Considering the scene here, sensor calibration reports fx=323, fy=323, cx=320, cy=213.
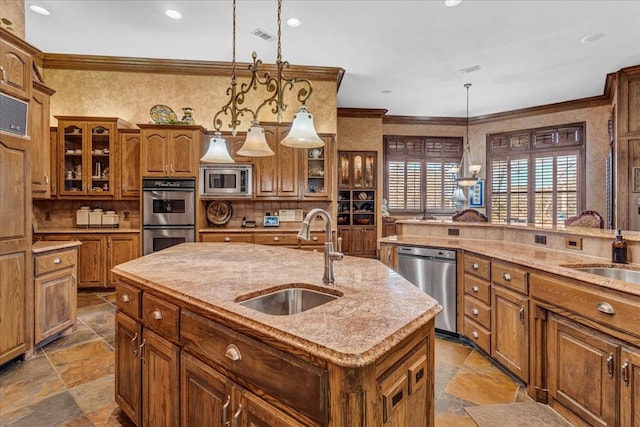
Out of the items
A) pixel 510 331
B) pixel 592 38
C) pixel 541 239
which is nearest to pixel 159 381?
pixel 510 331

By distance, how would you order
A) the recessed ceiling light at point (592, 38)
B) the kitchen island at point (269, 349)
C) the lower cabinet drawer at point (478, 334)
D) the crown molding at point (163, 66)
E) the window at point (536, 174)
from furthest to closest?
the window at point (536, 174)
the crown molding at point (163, 66)
the recessed ceiling light at point (592, 38)
the lower cabinet drawer at point (478, 334)
the kitchen island at point (269, 349)

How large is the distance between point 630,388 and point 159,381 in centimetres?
226

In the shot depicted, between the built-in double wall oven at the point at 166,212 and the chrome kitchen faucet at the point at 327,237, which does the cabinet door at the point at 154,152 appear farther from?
the chrome kitchen faucet at the point at 327,237

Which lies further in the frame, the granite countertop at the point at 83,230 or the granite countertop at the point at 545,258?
the granite countertop at the point at 83,230

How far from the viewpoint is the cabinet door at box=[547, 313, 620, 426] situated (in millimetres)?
1669

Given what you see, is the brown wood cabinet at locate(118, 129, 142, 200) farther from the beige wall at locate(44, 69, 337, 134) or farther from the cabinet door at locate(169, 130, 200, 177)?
the cabinet door at locate(169, 130, 200, 177)

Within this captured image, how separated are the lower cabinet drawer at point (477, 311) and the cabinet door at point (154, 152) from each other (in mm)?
4093

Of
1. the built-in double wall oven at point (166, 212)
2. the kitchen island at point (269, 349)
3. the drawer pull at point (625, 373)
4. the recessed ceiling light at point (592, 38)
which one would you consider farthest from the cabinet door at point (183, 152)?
the recessed ceiling light at point (592, 38)

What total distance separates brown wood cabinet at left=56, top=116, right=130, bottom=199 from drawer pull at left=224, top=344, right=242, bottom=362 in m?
4.47

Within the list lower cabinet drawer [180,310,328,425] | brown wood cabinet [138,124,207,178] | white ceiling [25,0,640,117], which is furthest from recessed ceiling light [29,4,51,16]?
lower cabinet drawer [180,310,328,425]

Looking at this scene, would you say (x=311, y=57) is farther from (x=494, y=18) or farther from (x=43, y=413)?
(x=43, y=413)

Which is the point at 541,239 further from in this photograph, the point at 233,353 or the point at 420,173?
the point at 420,173

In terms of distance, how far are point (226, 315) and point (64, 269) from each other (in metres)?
2.84

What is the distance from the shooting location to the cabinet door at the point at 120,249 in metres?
4.52
